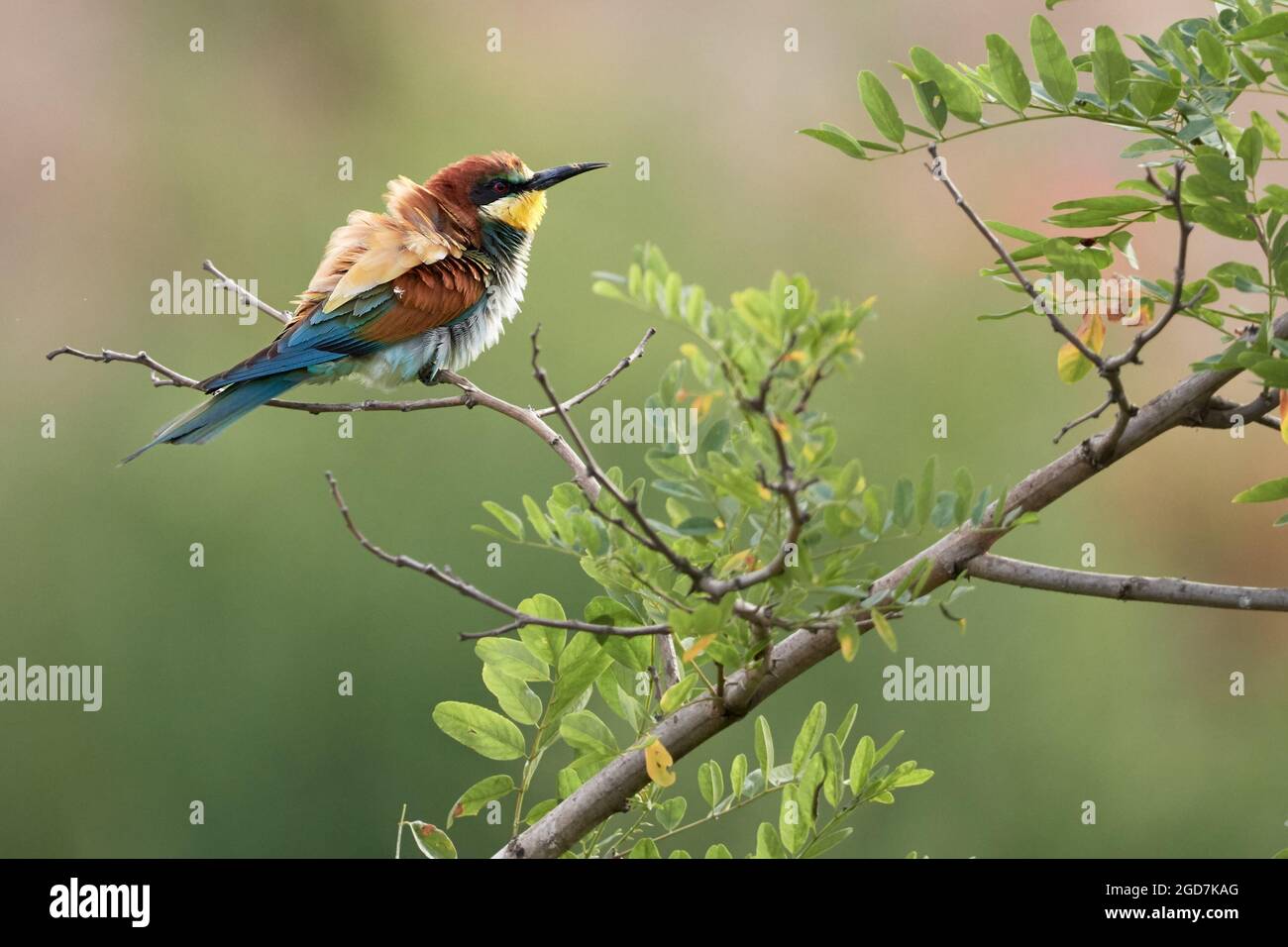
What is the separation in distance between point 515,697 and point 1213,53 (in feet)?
2.48

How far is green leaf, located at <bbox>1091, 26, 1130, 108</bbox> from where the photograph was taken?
1.04m

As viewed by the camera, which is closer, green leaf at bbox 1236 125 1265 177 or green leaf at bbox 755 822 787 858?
green leaf at bbox 1236 125 1265 177

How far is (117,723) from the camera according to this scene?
3.52 metres

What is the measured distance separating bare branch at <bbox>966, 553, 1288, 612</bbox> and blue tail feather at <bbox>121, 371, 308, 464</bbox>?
1320 millimetres

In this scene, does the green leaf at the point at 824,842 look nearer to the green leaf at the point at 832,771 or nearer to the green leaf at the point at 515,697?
the green leaf at the point at 832,771

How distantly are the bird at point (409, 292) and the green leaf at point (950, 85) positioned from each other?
1163 millimetres

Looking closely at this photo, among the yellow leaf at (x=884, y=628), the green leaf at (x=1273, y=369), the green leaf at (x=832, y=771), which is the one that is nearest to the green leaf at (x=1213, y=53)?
the green leaf at (x=1273, y=369)

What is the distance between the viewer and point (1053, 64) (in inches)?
43.1

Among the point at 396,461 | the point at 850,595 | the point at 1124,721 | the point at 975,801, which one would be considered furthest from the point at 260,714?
the point at 850,595

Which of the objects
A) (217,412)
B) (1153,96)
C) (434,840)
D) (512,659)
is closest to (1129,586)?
(1153,96)

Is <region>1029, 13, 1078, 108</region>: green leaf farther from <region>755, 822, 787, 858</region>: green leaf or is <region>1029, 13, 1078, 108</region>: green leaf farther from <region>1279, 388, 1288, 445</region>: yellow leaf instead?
<region>755, 822, 787, 858</region>: green leaf

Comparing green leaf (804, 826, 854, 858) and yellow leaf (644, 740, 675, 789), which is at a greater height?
yellow leaf (644, 740, 675, 789)

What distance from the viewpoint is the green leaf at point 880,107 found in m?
1.15

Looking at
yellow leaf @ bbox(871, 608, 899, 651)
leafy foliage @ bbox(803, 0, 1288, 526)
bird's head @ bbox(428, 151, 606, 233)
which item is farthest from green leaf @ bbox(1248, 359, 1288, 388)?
bird's head @ bbox(428, 151, 606, 233)
